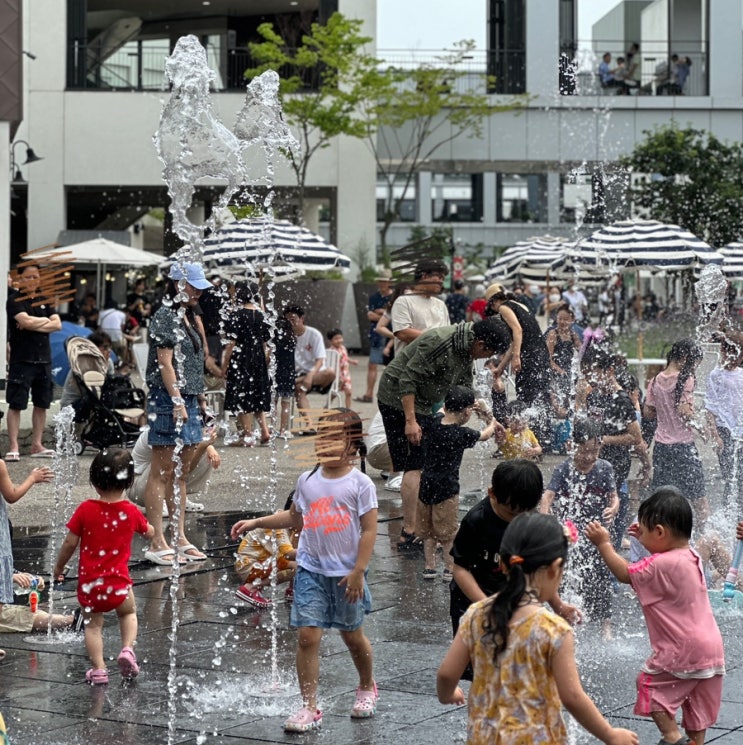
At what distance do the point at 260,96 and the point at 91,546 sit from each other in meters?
6.84

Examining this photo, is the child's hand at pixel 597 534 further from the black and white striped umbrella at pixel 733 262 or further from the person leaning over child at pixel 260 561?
the black and white striped umbrella at pixel 733 262

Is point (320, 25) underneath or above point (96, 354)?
above

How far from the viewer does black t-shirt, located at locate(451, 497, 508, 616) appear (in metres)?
4.89

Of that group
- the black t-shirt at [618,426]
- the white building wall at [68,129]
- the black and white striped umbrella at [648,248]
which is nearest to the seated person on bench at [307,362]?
the black and white striped umbrella at [648,248]

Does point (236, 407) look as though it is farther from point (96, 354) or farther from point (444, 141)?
point (444, 141)

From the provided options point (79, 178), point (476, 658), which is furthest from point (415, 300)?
point (79, 178)

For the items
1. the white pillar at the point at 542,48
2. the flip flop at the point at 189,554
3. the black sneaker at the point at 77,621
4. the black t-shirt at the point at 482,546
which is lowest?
the black sneaker at the point at 77,621

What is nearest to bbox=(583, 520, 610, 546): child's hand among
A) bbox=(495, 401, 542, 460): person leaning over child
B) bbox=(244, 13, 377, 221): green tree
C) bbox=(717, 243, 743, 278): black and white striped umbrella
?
bbox=(495, 401, 542, 460): person leaning over child

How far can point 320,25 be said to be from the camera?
99.6 feet

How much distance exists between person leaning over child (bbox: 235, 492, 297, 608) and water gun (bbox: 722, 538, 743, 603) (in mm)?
2253

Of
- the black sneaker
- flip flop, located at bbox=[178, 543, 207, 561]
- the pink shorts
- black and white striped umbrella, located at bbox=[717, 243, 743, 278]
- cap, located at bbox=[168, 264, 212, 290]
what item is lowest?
the black sneaker

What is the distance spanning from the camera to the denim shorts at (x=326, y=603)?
5379 mm

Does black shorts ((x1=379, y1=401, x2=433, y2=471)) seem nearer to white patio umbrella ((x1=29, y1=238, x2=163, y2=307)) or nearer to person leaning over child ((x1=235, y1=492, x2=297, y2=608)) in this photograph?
person leaning over child ((x1=235, y1=492, x2=297, y2=608))

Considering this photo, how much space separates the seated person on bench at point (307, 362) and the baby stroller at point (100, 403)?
1.91 m
